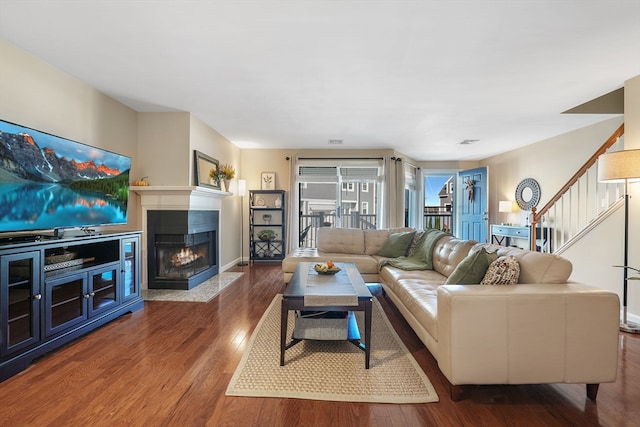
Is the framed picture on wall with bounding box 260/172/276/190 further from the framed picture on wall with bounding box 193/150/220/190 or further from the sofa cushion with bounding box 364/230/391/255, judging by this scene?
the sofa cushion with bounding box 364/230/391/255

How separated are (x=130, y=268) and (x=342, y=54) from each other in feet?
9.91

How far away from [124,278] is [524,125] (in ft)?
18.7

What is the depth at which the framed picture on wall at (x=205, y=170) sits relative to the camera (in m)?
4.29

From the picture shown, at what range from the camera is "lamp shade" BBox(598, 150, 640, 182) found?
8.99 ft

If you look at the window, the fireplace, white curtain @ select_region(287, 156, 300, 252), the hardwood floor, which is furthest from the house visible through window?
the hardwood floor

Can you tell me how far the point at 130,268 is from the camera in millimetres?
3295

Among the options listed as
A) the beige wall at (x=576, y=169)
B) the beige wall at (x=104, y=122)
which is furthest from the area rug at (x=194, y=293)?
the beige wall at (x=576, y=169)

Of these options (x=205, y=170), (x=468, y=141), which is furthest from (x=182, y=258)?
(x=468, y=141)

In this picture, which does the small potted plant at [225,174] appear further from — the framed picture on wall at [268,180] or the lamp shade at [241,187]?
the framed picture on wall at [268,180]

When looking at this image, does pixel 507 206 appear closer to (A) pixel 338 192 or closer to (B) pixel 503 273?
(A) pixel 338 192

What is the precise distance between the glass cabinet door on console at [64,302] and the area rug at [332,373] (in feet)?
4.75

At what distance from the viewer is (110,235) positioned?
2943 millimetres

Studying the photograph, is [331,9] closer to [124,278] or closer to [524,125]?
[124,278]

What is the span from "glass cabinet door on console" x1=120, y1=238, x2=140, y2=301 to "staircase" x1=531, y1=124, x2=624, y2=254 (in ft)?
16.1
